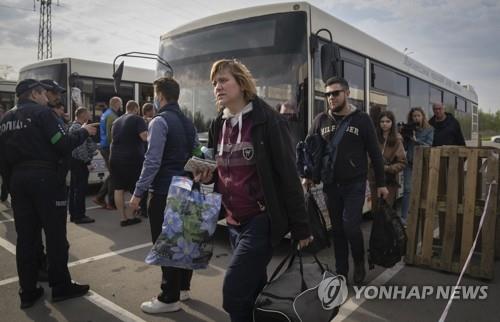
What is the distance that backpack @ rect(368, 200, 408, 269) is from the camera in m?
3.87

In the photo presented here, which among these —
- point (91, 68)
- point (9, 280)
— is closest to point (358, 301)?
point (9, 280)

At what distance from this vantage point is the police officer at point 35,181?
3.43 meters

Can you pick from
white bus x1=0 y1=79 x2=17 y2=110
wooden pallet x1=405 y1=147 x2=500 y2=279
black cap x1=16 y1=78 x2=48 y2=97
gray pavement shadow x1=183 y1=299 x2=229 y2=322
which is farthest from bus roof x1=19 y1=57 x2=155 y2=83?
wooden pallet x1=405 y1=147 x2=500 y2=279

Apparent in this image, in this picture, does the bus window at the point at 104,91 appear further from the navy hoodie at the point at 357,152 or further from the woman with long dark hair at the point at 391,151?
the navy hoodie at the point at 357,152

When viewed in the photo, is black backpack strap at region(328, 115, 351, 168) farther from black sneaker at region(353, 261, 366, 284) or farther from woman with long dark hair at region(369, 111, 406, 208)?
woman with long dark hair at region(369, 111, 406, 208)

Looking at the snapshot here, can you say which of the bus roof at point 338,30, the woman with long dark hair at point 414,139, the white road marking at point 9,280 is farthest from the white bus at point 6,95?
the woman with long dark hair at point 414,139

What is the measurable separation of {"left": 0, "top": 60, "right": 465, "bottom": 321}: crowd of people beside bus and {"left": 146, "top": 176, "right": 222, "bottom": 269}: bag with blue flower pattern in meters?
0.13

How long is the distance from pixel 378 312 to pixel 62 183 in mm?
3056

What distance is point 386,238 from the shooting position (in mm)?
3885

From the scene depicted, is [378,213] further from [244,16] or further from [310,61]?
[244,16]

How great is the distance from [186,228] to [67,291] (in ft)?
5.89

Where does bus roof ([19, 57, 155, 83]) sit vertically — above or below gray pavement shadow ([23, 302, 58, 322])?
above

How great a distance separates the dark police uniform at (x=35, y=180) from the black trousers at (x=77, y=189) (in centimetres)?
307

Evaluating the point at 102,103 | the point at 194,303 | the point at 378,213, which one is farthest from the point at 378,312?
the point at 102,103
